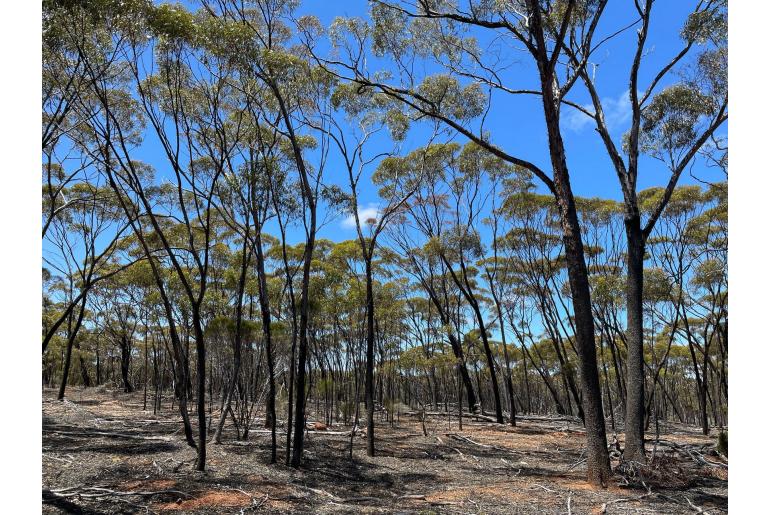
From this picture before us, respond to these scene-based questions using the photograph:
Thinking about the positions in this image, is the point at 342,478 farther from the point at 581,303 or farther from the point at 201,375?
the point at 581,303

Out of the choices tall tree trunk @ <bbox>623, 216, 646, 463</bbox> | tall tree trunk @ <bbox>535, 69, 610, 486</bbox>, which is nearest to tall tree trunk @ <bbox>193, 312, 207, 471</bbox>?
tall tree trunk @ <bbox>535, 69, 610, 486</bbox>

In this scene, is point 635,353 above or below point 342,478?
above

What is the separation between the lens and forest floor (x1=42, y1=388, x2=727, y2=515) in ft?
19.4

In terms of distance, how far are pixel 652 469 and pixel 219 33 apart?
9.24 meters

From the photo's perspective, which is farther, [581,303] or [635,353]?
[635,353]

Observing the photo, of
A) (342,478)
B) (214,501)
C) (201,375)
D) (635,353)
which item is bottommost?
(342,478)

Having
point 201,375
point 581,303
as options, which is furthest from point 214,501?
point 581,303

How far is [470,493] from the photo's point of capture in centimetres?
702

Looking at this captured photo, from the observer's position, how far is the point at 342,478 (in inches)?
321

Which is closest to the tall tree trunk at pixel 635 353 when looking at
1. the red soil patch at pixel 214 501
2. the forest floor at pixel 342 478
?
the forest floor at pixel 342 478

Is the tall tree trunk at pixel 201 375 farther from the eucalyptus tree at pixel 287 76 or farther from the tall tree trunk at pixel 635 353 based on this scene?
the tall tree trunk at pixel 635 353

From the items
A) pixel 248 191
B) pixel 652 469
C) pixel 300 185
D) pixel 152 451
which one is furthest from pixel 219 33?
pixel 652 469

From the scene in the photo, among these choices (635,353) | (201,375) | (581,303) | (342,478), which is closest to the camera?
(201,375)

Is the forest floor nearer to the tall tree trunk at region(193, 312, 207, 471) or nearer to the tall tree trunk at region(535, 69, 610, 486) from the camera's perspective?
the tall tree trunk at region(535, 69, 610, 486)
